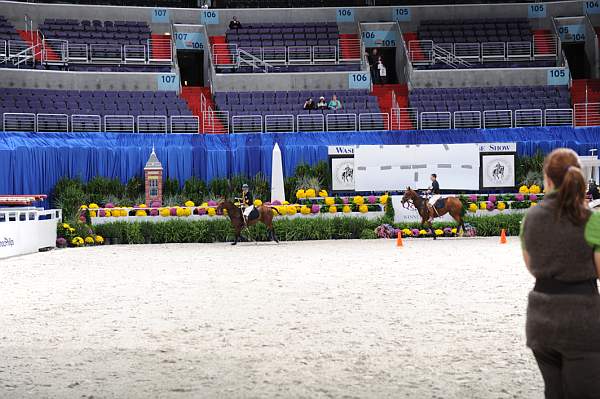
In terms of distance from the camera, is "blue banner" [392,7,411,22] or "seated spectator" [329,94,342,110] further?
"blue banner" [392,7,411,22]

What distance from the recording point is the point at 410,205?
2995 cm

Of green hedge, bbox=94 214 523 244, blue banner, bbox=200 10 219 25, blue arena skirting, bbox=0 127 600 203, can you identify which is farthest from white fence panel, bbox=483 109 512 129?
blue banner, bbox=200 10 219 25

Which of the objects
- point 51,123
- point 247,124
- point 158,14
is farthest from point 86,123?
point 158,14

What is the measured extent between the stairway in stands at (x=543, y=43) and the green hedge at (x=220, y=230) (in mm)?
18718

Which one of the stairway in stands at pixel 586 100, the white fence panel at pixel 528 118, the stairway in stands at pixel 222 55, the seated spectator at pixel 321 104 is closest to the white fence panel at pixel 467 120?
the white fence panel at pixel 528 118

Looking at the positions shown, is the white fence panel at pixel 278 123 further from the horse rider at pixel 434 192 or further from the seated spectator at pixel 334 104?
the horse rider at pixel 434 192

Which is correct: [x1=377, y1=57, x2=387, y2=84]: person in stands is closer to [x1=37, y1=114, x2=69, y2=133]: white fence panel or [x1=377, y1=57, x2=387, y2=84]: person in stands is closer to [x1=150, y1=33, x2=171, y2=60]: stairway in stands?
[x1=150, y1=33, x2=171, y2=60]: stairway in stands

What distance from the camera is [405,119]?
3809cm

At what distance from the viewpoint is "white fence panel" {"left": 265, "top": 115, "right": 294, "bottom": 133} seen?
1448 inches

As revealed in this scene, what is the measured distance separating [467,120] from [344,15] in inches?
498

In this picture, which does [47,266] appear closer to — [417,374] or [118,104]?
[417,374]

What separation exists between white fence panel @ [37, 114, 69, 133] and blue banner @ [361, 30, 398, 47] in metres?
17.8

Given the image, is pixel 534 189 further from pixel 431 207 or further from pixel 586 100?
pixel 586 100

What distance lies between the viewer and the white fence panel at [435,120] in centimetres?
3684
